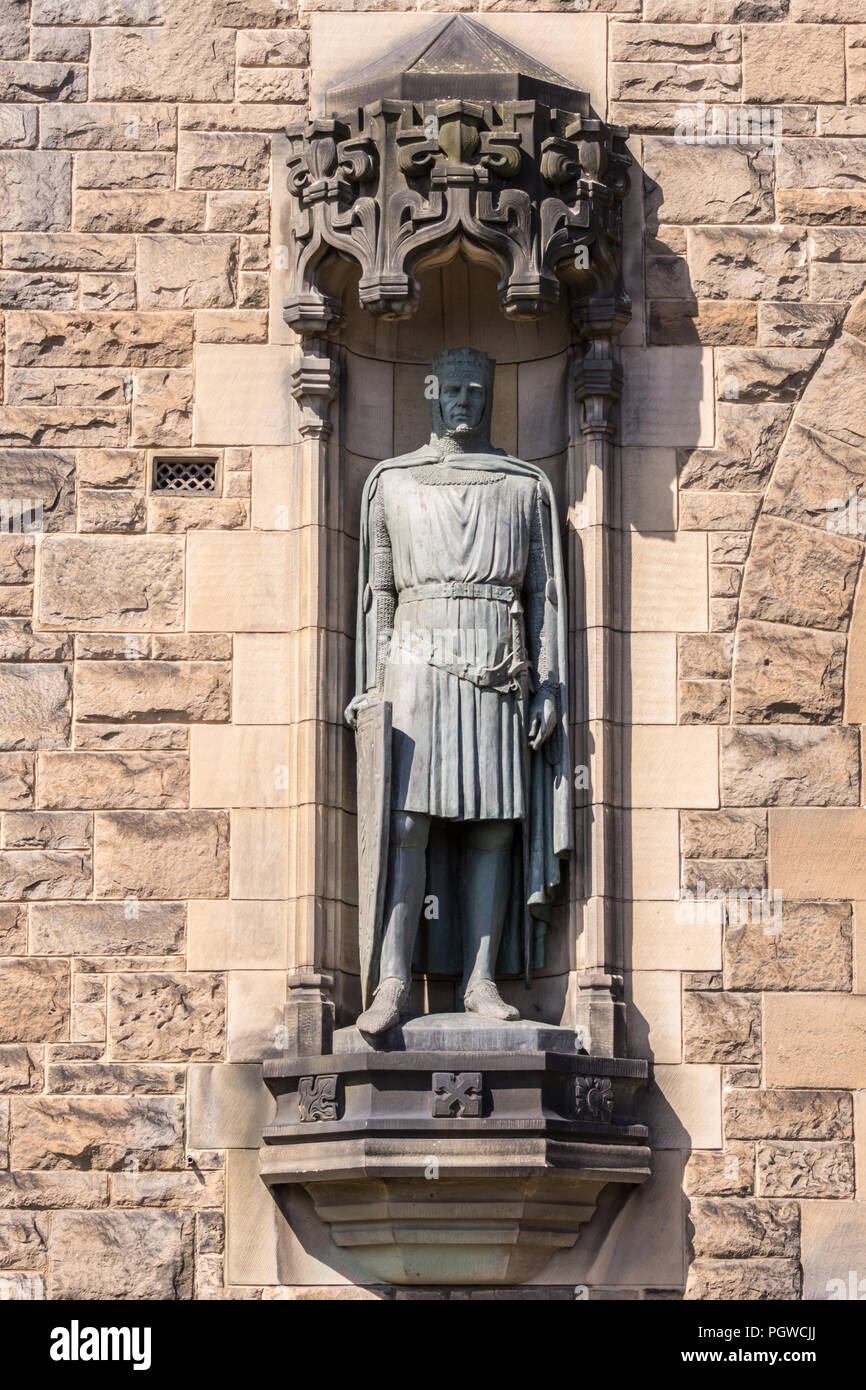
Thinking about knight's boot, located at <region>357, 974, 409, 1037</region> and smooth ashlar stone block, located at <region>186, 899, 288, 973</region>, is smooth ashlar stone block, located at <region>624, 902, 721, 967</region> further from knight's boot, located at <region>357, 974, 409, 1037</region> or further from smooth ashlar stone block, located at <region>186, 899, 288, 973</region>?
smooth ashlar stone block, located at <region>186, 899, 288, 973</region>

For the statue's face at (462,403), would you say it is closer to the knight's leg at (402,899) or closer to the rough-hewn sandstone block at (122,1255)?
the knight's leg at (402,899)

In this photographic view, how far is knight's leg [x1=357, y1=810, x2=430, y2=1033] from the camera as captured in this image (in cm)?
1062

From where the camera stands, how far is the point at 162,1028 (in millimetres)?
10797

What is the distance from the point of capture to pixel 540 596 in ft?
36.3

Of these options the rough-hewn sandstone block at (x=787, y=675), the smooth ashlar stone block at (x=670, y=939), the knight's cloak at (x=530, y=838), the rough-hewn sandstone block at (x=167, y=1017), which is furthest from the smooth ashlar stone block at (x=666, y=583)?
the rough-hewn sandstone block at (x=167, y=1017)

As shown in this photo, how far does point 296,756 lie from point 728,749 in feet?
5.91

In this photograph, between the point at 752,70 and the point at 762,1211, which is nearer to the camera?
the point at 762,1211

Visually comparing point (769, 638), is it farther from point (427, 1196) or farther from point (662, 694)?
point (427, 1196)

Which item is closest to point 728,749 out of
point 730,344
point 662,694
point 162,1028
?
point 662,694

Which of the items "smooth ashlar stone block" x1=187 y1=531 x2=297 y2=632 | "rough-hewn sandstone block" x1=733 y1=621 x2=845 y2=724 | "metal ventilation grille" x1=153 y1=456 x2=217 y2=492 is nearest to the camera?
"rough-hewn sandstone block" x1=733 y1=621 x2=845 y2=724

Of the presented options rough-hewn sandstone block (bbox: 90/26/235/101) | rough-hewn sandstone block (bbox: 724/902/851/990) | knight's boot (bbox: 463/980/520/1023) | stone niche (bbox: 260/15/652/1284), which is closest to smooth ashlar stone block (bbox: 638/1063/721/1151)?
stone niche (bbox: 260/15/652/1284)

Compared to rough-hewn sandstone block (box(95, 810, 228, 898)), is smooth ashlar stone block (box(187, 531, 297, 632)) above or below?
above

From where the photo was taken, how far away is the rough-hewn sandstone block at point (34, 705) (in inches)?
435

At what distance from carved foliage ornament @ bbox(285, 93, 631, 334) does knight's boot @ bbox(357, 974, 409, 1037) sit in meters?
2.79
